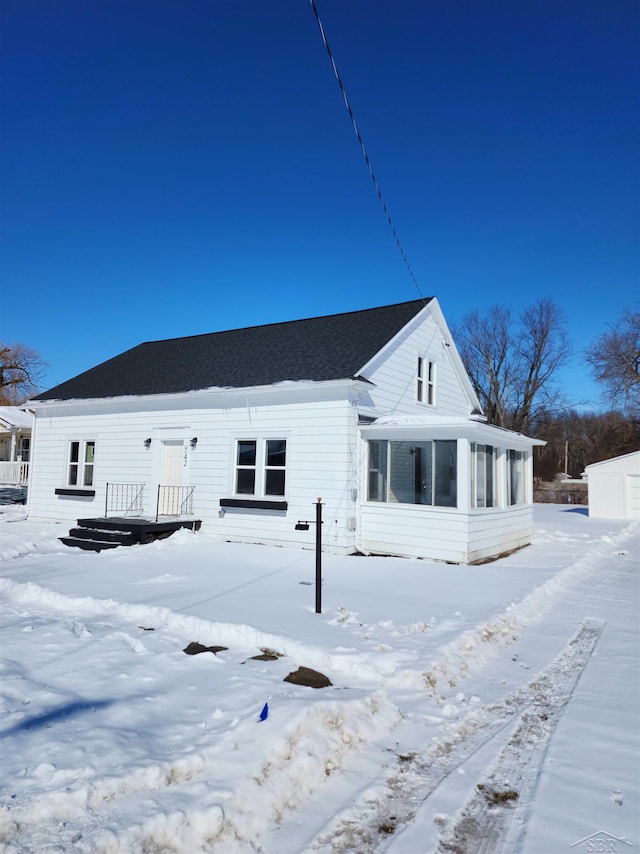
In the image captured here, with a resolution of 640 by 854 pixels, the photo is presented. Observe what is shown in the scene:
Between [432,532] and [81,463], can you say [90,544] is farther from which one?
[432,532]

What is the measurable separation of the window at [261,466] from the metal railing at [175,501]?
1.45 m

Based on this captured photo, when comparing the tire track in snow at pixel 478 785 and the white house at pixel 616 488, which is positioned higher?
the white house at pixel 616 488

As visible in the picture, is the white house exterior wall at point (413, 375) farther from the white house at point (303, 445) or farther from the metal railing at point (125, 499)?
the metal railing at point (125, 499)

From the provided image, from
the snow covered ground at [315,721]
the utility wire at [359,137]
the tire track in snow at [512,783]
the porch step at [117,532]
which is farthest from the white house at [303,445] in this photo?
the tire track in snow at [512,783]

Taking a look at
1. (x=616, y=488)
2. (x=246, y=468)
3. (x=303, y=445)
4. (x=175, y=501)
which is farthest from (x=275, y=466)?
(x=616, y=488)

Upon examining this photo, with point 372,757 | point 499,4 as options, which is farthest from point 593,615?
point 499,4

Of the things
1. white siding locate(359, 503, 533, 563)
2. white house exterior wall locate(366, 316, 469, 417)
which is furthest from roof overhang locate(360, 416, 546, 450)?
white siding locate(359, 503, 533, 563)

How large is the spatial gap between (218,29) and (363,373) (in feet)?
22.5

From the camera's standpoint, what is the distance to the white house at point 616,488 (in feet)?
72.4

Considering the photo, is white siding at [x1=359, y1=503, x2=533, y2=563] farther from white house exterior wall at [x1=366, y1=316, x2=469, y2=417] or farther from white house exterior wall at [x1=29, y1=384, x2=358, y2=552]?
white house exterior wall at [x1=366, y1=316, x2=469, y2=417]

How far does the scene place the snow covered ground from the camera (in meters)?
2.65

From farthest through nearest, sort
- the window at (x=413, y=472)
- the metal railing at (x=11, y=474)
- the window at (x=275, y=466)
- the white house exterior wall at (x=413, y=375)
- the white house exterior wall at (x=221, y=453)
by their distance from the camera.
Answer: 1. the metal railing at (x=11, y=474)
2. the white house exterior wall at (x=413, y=375)
3. the window at (x=275, y=466)
4. the white house exterior wall at (x=221, y=453)
5. the window at (x=413, y=472)

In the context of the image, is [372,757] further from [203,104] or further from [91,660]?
[203,104]

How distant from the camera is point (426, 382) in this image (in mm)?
15664
